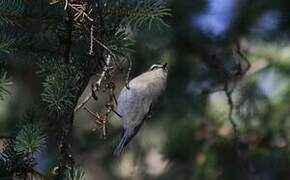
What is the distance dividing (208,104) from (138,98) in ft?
4.25

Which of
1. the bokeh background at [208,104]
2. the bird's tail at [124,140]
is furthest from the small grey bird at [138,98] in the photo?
the bokeh background at [208,104]

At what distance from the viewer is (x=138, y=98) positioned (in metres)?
1.72

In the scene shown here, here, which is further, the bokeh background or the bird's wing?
the bokeh background

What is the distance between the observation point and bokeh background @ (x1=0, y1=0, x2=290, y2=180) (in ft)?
9.18

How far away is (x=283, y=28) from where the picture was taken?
2902 mm

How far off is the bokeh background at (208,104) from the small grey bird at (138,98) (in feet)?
3.21

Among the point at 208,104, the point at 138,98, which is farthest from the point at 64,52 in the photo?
the point at 208,104

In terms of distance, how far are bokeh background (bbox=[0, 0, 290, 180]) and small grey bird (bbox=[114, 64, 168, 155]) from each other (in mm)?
979

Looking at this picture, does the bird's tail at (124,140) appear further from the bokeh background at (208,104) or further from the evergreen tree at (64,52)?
the bokeh background at (208,104)

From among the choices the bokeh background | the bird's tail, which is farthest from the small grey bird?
the bokeh background

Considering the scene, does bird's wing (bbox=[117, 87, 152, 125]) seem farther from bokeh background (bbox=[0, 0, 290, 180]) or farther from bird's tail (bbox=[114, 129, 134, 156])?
bokeh background (bbox=[0, 0, 290, 180])

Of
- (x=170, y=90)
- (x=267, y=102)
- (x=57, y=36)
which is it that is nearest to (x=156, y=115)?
(x=170, y=90)

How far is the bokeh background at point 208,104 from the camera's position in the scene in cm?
280

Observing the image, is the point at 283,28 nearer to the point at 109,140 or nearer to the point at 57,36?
the point at 109,140
